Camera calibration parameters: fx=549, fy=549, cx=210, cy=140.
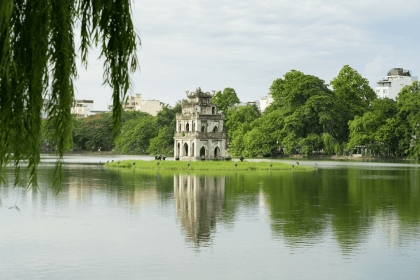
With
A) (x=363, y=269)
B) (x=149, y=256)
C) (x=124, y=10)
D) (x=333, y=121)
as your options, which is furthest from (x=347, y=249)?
(x=333, y=121)

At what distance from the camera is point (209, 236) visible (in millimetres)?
16609

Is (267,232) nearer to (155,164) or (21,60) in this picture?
(21,60)

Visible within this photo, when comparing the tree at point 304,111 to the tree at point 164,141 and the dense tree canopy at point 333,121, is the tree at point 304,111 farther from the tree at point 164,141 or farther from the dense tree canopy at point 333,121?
the tree at point 164,141

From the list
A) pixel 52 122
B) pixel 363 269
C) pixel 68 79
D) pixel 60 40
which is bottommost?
pixel 363 269

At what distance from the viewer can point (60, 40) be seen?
539 centimetres

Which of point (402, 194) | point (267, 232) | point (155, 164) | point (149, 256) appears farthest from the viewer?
point (155, 164)

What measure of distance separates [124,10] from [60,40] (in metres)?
0.75

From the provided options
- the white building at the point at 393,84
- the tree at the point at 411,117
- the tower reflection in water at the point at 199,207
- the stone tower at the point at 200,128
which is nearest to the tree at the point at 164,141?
the tree at the point at 411,117

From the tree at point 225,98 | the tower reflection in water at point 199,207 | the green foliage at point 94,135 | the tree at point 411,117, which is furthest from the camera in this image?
the green foliage at point 94,135

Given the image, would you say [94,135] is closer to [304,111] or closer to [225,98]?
[225,98]

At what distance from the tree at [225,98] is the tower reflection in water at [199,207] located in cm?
7835

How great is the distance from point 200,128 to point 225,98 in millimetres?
58333

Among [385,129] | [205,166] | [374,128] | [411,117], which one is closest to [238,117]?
[374,128]

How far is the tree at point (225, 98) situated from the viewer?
11470 cm
